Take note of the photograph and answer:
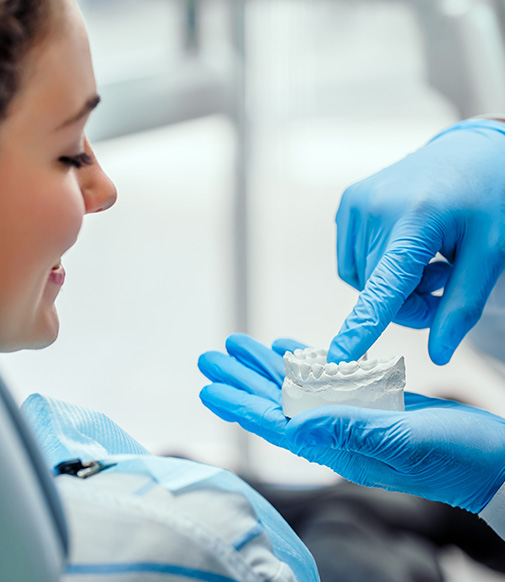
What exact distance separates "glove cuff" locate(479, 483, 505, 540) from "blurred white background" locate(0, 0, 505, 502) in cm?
145

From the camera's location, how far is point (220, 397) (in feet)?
3.79

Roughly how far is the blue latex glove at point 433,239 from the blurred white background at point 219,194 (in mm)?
1138

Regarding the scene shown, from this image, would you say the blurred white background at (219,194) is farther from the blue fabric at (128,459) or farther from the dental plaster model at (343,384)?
the blue fabric at (128,459)

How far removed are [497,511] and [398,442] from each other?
0.25 metres

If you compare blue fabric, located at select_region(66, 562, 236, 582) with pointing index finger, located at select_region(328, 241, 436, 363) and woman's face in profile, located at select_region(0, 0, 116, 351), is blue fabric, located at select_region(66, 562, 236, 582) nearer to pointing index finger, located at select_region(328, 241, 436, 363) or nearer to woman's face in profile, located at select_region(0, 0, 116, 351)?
woman's face in profile, located at select_region(0, 0, 116, 351)

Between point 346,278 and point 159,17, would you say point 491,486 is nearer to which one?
point 346,278

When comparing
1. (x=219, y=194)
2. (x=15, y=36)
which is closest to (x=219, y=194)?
(x=219, y=194)

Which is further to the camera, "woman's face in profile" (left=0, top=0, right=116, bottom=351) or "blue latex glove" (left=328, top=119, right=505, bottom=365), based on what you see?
"blue latex glove" (left=328, top=119, right=505, bottom=365)

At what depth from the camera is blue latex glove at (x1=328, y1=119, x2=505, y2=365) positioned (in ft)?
3.79

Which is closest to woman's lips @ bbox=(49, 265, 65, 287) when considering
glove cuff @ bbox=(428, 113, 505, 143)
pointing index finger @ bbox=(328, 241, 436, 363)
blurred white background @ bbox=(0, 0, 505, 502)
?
pointing index finger @ bbox=(328, 241, 436, 363)

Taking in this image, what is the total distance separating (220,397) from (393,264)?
42cm

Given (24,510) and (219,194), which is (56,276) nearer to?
(24,510)

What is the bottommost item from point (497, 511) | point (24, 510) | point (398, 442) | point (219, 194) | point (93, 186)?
point (497, 511)

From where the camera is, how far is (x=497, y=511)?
3.41ft
